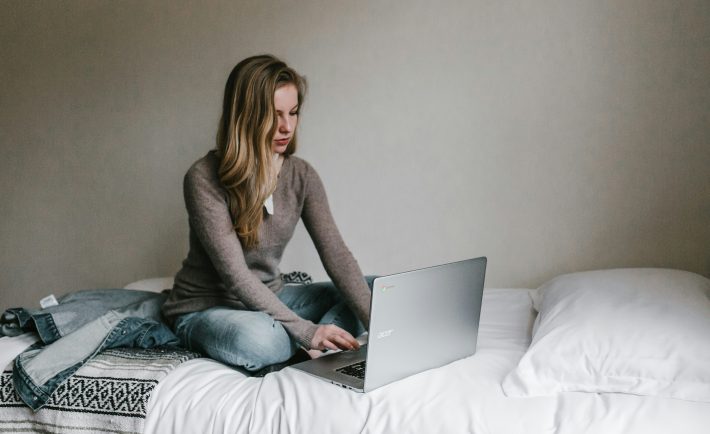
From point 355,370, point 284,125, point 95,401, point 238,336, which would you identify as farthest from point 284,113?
point 95,401

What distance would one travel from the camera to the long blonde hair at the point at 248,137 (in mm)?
1626

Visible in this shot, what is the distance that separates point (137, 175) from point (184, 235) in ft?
0.93

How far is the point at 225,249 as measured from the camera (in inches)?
62.4

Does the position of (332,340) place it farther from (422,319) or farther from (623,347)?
(623,347)

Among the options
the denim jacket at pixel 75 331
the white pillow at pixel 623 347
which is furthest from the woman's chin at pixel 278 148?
the white pillow at pixel 623 347

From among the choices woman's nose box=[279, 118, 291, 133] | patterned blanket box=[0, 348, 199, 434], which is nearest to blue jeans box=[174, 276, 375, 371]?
patterned blanket box=[0, 348, 199, 434]

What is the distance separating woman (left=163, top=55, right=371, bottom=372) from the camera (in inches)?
59.6

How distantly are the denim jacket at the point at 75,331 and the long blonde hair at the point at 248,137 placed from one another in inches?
13.4

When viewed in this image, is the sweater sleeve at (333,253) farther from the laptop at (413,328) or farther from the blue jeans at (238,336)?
the laptop at (413,328)

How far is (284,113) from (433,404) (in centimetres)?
82

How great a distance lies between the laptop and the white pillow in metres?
0.16

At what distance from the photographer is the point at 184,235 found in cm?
249

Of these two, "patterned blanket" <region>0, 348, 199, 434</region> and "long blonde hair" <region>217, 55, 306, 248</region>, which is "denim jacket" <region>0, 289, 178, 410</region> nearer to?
"patterned blanket" <region>0, 348, 199, 434</region>

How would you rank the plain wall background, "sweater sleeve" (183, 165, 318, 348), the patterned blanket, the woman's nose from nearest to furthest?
the patterned blanket, "sweater sleeve" (183, 165, 318, 348), the woman's nose, the plain wall background
